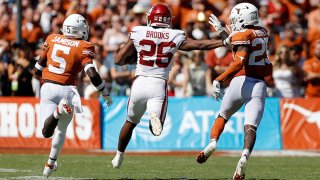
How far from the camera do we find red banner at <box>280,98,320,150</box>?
15.0 metres

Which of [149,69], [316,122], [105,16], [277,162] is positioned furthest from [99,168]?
[105,16]

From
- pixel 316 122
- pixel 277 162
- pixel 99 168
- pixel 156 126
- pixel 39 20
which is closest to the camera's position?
pixel 156 126

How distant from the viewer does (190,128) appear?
49.4 ft

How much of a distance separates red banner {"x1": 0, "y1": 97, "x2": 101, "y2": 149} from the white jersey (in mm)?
5199

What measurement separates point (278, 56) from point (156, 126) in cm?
655

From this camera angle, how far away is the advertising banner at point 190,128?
15.0 meters

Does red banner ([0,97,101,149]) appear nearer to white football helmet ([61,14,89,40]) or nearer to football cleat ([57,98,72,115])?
white football helmet ([61,14,89,40])

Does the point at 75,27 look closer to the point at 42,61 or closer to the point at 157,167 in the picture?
the point at 42,61

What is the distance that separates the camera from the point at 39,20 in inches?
698

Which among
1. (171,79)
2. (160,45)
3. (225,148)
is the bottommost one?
(225,148)

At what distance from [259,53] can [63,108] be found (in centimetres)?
229

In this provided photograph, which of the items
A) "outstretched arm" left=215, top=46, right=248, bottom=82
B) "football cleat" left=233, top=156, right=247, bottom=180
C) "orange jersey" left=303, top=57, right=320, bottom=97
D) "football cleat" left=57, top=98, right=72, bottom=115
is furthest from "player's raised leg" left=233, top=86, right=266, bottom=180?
"orange jersey" left=303, top=57, right=320, bottom=97

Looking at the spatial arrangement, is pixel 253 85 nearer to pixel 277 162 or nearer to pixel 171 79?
pixel 277 162

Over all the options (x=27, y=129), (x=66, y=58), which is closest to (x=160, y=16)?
(x=66, y=58)
